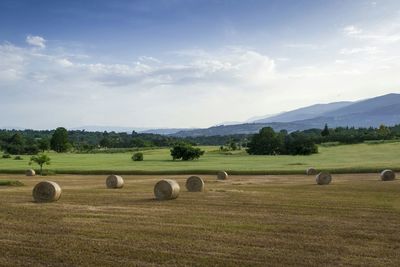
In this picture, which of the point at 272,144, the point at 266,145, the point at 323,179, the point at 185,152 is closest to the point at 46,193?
the point at 323,179

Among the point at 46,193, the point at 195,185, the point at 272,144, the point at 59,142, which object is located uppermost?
the point at 59,142

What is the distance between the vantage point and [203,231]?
1688 cm

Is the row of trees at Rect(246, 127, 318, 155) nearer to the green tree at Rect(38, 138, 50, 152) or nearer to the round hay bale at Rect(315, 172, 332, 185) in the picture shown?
the green tree at Rect(38, 138, 50, 152)

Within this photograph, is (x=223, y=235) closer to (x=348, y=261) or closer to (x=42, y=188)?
(x=348, y=261)

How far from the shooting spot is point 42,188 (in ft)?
81.4

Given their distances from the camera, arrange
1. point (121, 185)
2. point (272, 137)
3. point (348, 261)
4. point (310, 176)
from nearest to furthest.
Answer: point (348, 261), point (121, 185), point (310, 176), point (272, 137)

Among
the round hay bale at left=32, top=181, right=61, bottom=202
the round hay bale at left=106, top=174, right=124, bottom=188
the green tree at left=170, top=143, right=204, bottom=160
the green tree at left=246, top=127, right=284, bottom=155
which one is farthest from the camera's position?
the green tree at left=246, top=127, right=284, bottom=155

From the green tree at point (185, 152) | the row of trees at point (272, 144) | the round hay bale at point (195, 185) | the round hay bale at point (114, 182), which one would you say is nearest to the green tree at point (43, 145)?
the row of trees at point (272, 144)

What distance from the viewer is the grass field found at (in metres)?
13.5

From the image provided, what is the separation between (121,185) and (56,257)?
21236mm

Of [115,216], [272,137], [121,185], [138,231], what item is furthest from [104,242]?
[272,137]

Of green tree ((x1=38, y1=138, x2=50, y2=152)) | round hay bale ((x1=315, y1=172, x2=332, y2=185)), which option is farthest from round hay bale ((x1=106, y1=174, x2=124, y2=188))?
green tree ((x1=38, y1=138, x2=50, y2=152))

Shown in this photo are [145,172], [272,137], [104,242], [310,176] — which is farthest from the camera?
[272,137]

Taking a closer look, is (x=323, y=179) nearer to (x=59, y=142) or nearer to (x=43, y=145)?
(x=43, y=145)
